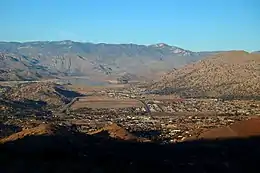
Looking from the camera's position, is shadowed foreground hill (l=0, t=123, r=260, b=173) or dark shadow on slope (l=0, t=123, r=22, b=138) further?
dark shadow on slope (l=0, t=123, r=22, b=138)

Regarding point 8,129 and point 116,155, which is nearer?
point 116,155

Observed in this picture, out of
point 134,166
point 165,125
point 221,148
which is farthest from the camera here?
point 165,125

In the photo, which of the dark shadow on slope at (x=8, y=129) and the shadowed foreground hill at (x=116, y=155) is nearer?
the shadowed foreground hill at (x=116, y=155)

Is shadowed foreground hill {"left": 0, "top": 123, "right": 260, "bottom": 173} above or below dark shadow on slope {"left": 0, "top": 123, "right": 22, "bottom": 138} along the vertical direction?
above

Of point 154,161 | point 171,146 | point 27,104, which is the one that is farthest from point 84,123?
point 154,161

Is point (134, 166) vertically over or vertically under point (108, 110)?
over

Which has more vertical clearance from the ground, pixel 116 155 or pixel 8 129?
pixel 116 155

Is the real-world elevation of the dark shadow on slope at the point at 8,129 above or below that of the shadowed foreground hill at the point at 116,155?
below

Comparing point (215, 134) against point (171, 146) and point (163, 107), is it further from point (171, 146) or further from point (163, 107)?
point (163, 107)
